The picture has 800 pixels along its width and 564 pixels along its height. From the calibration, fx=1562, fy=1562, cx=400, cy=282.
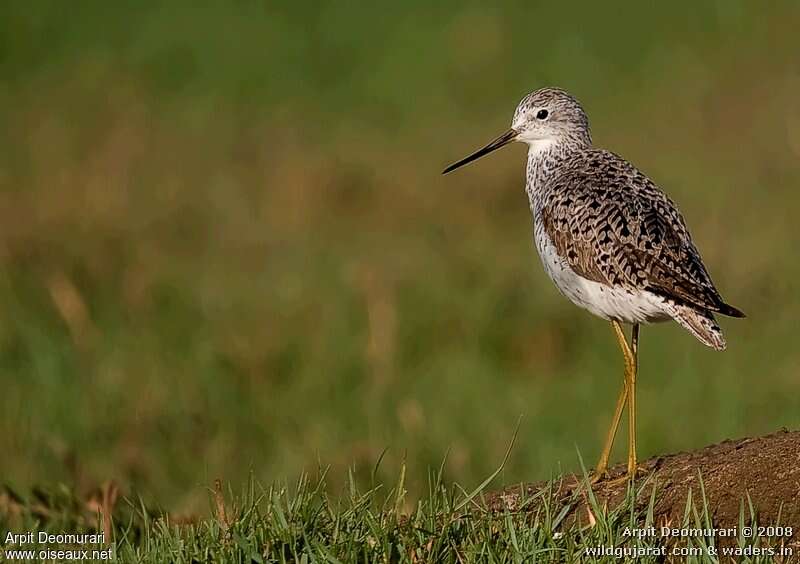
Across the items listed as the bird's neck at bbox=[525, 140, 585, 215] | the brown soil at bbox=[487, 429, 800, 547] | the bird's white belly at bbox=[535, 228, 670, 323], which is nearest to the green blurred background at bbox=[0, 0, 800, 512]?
the bird's neck at bbox=[525, 140, 585, 215]

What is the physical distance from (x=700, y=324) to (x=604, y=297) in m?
0.45

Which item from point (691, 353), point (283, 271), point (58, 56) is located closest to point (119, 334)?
point (283, 271)

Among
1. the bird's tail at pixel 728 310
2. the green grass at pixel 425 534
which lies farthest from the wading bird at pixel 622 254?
the green grass at pixel 425 534

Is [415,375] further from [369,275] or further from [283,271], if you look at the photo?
[283,271]

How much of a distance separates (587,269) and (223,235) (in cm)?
830

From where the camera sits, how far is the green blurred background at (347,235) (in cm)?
1028

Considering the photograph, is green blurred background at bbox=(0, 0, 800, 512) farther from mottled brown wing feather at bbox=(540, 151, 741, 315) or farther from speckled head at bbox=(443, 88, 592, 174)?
mottled brown wing feather at bbox=(540, 151, 741, 315)

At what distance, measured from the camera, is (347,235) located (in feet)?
47.1

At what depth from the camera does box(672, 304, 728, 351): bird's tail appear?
6.02m

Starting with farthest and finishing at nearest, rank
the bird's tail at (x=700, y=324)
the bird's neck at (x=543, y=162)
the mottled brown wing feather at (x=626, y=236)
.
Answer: the bird's neck at (x=543, y=162)
the mottled brown wing feather at (x=626, y=236)
the bird's tail at (x=700, y=324)

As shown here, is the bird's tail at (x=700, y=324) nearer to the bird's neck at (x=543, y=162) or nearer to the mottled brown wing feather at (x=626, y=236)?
the mottled brown wing feather at (x=626, y=236)

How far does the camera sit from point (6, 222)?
14188 mm

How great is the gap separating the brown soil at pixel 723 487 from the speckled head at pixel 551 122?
181 centimetres

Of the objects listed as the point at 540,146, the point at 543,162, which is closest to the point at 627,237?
the point at 543,162
